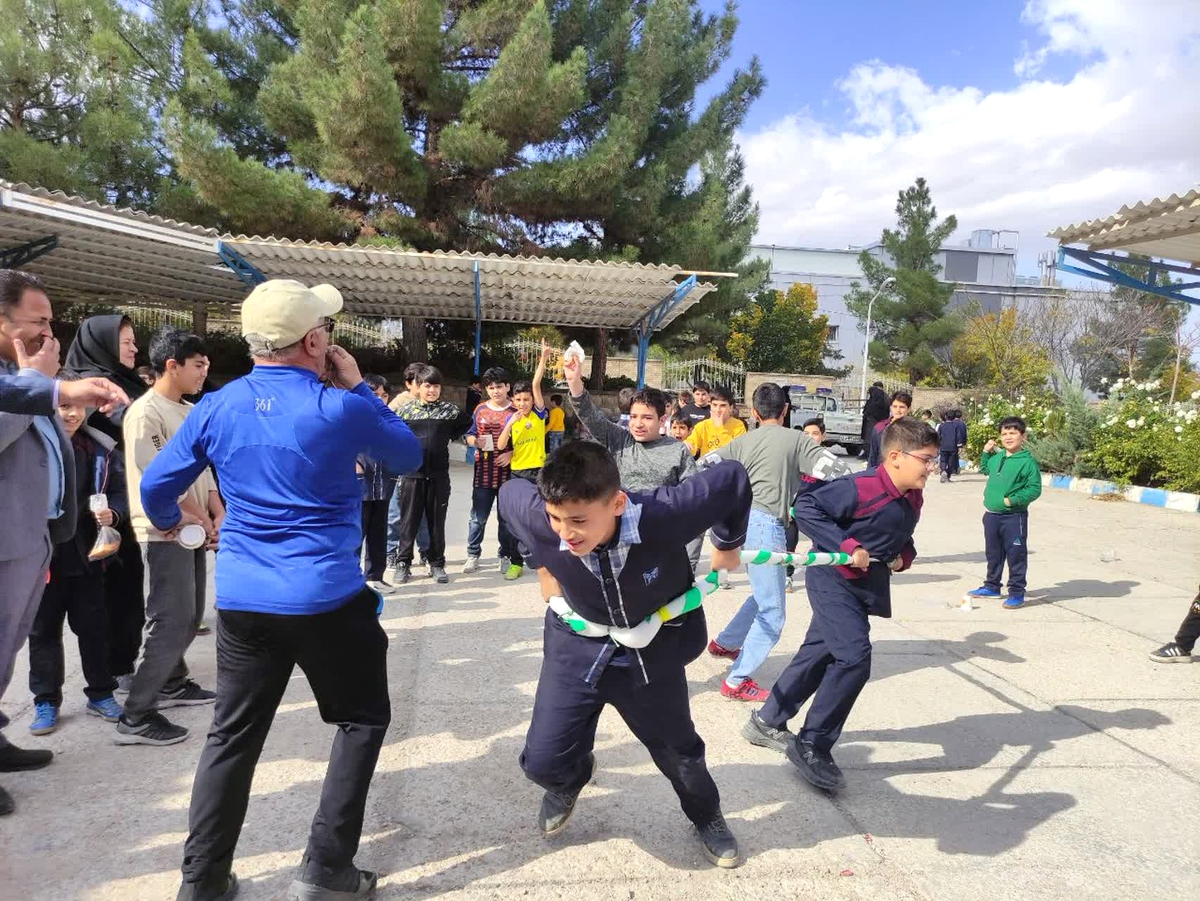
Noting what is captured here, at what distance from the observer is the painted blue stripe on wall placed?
11.6m

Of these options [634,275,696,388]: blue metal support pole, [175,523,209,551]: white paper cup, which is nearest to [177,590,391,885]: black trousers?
[175,523,209,551]: white paper cup

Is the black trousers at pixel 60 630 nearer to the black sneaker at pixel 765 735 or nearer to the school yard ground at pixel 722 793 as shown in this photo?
the school yard ground at pixel 722 793

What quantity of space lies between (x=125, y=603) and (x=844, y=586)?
3.45m

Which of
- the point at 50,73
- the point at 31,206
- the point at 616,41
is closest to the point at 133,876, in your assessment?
the point at 31,206

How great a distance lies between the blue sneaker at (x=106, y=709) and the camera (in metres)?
3.53

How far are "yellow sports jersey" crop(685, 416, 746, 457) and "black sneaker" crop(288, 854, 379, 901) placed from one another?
14.1ft

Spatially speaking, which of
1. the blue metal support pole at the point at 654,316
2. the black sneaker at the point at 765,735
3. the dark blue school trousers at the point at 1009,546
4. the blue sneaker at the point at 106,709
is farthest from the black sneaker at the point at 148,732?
the blue metal support pole at the point at 654,316

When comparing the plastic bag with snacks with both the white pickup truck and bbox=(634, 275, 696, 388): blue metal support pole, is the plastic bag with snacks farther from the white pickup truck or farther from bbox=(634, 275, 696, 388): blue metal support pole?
the white pickup truck

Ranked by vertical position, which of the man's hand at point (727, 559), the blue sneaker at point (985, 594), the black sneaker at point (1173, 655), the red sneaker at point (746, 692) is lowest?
the blue sneaker at point (985, 594)

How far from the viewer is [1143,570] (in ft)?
24.9

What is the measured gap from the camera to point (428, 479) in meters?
6.31

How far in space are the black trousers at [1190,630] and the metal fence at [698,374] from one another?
1980 cm

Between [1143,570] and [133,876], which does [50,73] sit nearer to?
[133,876]

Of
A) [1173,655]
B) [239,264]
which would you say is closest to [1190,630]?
[1173,655]
